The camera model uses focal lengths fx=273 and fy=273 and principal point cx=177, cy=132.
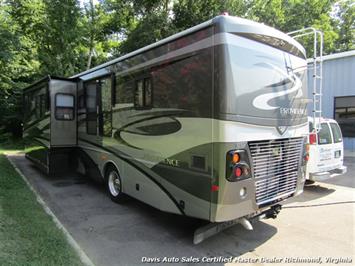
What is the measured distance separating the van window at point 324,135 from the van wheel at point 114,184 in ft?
15.6

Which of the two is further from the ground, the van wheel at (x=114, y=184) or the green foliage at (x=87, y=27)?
the green foliage at (x=87, y=27)

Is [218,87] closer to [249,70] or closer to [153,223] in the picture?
[249,70]

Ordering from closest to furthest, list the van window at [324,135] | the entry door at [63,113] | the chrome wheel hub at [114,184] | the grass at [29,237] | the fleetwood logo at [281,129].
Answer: the grass at [29,237] → the fleetwood logo at [281,129] → the chrome wheel hub at [114,184] → the van window at [324,135] → the entry door at [63,113]

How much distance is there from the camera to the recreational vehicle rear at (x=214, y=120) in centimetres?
341

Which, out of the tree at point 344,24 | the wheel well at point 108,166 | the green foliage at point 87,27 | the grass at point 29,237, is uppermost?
the tree at point 344,24

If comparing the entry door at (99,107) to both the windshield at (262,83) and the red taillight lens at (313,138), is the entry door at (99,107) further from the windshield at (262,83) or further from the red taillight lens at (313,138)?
the red taillight lens at (313,138)

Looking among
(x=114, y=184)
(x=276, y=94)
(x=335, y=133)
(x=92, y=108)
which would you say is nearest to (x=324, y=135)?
(x=335, y=133)

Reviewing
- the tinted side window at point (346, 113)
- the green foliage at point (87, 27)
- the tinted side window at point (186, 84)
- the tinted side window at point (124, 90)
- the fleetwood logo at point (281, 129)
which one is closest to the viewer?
the tinted side window at point (186, 84)

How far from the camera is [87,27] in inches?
637

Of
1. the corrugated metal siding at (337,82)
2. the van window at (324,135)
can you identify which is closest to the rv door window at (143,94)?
the van window at (324,135)

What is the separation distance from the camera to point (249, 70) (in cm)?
362

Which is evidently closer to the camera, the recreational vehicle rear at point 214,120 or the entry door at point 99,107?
the recreational vehicle rear at point 214,120

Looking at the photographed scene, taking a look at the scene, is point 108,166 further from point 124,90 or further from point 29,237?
point 29,237

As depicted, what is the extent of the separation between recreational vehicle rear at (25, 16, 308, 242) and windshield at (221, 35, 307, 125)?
1 cm
